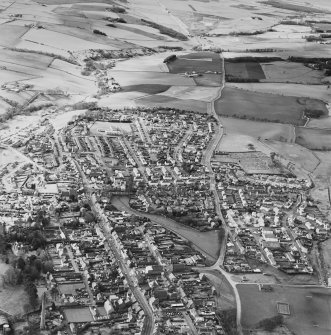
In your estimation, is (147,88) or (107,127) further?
(147,88)

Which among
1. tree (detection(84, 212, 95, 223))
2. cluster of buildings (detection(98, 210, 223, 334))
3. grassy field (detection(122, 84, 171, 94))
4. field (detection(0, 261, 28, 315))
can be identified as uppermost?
field (detection(0, 261, 28, 315))

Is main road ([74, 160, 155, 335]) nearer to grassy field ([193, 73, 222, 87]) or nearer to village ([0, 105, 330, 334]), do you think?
village ([0, 105, 330, 334])

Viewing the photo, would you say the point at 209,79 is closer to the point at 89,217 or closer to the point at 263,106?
the point at 263,106

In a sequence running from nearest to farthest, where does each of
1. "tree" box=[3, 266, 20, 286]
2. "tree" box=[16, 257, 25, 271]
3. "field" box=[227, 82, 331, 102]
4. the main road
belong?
the main road < "tree" box=[3, 266, 20, 286] < "tree" box=[16, 257, 25, 271] < "field" box=[227, 82, 331, 102]

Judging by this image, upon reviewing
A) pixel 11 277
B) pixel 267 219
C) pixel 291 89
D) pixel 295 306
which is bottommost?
pixel 291 89

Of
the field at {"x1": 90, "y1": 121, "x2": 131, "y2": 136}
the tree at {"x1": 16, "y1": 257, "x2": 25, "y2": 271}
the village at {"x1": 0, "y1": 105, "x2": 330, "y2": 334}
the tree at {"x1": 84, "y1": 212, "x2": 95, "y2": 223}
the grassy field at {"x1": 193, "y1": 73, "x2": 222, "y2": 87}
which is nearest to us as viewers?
the village at {"x1": 0, "y1": 105, "x2": 330, "y2": 334}

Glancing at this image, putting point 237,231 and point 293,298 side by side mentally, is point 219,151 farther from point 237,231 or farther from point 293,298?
point 293,298

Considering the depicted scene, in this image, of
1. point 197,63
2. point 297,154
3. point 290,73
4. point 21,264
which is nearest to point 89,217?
point 21,264

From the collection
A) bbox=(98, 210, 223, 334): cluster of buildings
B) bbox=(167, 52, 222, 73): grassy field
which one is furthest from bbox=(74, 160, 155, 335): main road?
bbox=(167, 52, 222, 73): grassy field
